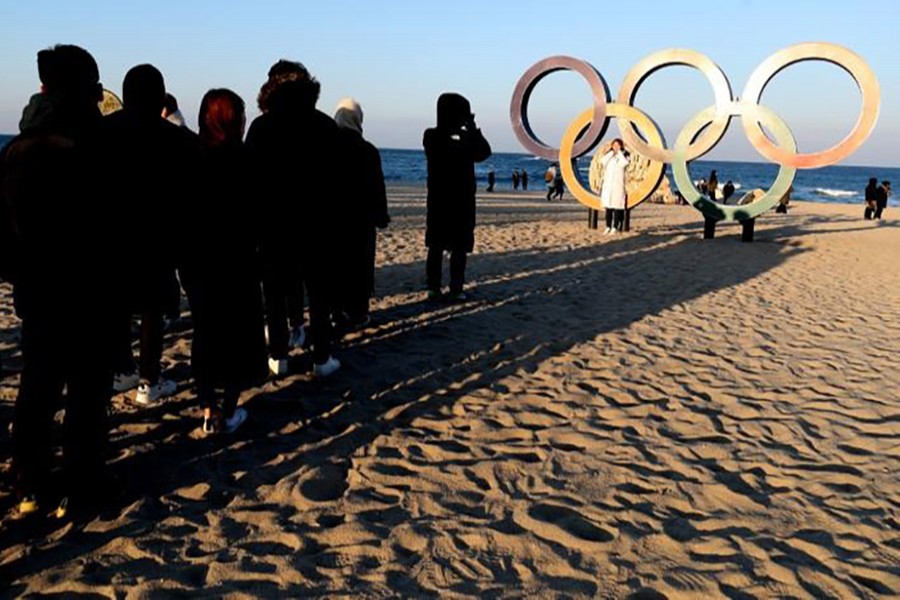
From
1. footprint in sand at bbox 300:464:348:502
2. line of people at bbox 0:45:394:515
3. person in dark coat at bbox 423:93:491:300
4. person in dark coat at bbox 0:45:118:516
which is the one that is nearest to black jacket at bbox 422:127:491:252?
person in dark coat at bbox 423:93:491:300

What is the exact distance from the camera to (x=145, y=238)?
2828 mm

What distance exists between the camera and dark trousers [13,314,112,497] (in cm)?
246

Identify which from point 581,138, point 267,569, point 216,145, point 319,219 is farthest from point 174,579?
point 581,138

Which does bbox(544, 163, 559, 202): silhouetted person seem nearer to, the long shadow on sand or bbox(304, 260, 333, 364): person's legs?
the long shadow on sand

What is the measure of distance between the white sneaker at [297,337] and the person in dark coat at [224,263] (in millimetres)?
1557

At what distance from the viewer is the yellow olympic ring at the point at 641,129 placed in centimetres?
1206

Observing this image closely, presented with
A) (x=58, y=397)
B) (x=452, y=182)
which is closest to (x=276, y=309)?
(x=58, y=397)

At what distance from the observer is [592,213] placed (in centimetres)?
1347

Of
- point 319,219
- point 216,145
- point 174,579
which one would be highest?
point 216,145

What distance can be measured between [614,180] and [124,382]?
31.9 ft

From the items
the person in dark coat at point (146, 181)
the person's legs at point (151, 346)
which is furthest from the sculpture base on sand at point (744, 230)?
the person in dark coat at point (146, 181)

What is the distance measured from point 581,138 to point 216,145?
35.4 ft

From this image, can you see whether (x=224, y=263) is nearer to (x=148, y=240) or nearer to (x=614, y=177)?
(x=148, y=240)

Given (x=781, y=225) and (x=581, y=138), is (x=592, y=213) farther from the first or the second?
(x=781, y=225)
